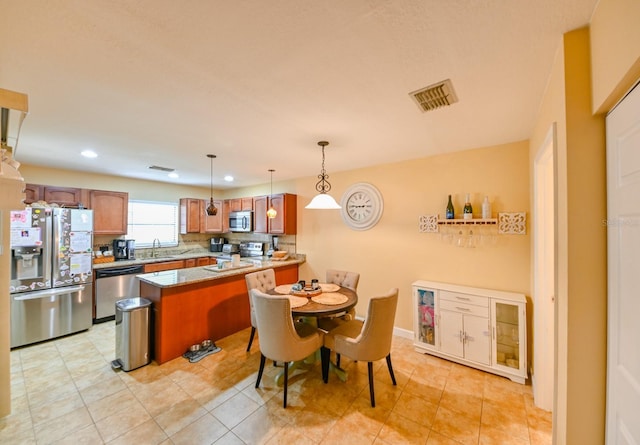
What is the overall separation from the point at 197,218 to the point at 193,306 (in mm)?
3019

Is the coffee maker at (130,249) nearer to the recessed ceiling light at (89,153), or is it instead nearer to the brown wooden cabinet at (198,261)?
the brown wooden cabinet at (198,261)

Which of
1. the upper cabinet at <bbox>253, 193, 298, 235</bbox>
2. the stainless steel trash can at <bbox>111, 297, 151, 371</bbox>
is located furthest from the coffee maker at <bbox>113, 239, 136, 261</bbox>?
the upper cabinet at <bbox>253, 193, 298, 235</bbox>

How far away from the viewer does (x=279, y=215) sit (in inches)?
183

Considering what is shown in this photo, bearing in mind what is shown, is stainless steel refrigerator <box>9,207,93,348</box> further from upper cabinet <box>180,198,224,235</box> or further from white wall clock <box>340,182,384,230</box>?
white wall clock <box>340,182,384,230</box>

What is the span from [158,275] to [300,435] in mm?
2565

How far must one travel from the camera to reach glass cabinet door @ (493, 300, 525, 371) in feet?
8.09

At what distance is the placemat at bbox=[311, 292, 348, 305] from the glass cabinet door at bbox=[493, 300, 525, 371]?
1619 millimetres

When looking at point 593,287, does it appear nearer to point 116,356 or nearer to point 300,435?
point 300,435

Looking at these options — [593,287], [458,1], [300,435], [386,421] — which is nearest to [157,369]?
[300,435]

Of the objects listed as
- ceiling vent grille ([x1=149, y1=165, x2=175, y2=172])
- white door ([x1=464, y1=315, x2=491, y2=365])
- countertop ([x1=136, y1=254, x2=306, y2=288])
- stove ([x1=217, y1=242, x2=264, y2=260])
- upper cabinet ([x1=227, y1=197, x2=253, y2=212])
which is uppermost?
ceiling vent grille ([x1=149, y1=165, x2=175, y2=172])

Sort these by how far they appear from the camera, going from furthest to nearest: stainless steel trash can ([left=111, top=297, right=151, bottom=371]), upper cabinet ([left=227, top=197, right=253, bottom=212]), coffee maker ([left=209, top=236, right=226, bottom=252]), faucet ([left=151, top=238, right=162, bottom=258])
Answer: coffee maker ([left=209, top=236, right=226, bottom=252])
upper cabinet ([left=227, top=197, right=253, bottom=212])
faucet ([left=151, top=238, right=162, bottom=258])
stainless steel trash can ([left=111, top=297, right=151, bottom=371])

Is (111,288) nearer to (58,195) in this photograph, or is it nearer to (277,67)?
(58,195)

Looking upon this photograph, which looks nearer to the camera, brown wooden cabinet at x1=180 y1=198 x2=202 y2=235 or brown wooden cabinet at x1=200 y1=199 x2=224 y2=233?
brown wooden cabinet at x1=180 y1=198 x2=202 y2=235

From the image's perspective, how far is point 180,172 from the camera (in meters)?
4.27
